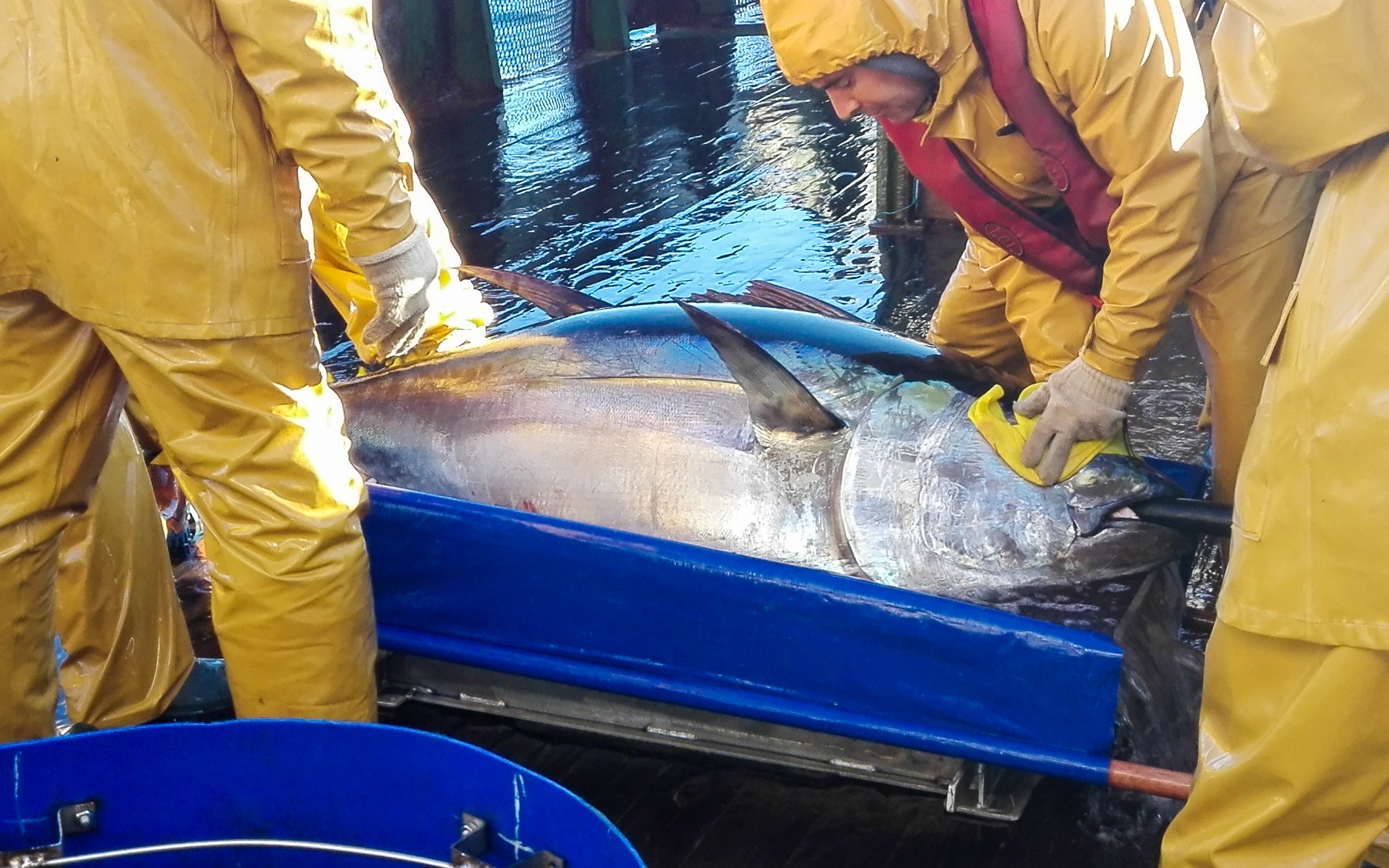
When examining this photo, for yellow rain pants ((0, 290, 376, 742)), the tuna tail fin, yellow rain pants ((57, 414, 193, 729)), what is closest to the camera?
yellow rain pants ((0, 290, 376, 742))

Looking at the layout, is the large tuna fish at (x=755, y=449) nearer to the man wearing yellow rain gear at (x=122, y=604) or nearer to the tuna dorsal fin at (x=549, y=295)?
the tuna dorsal fin at (x=549, y=295)

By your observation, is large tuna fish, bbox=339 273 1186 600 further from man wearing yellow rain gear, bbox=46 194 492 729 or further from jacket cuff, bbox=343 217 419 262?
jacket cuff, bbox=343 217 419 262

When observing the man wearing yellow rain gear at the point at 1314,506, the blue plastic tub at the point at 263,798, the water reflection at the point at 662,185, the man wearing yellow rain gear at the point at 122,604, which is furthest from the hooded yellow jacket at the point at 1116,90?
the water reflection at the point at 662,185

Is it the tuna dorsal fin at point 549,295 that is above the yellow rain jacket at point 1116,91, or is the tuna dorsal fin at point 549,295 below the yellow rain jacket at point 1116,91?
below

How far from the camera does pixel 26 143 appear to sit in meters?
1.94

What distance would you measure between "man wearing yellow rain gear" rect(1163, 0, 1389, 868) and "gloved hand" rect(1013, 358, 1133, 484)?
1.69 feet

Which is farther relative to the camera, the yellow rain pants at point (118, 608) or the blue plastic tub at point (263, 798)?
the yellow rain pants at point (118, 608)

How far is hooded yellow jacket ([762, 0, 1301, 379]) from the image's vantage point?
2.21m

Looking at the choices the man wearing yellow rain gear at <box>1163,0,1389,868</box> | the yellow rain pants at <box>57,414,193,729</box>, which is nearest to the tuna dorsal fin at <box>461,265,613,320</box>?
the yellow rain pants at <box>57,414,193,729</box>

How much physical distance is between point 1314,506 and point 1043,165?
114 cm

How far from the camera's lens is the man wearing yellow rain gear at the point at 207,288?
1924 millimetres

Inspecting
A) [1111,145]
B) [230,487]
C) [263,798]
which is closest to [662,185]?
[1111,145]

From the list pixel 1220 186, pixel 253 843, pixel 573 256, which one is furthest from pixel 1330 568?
pixel 573 256

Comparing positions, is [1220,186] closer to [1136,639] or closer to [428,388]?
[1136,639]
